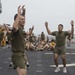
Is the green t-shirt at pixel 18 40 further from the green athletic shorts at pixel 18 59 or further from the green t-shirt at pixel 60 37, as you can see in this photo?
the green t-shirt at pixel 60 37

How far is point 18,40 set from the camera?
7570 millimetres

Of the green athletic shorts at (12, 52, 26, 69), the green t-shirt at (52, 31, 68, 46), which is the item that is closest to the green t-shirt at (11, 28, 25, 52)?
the green athletic shorts at (12, 52, 26, 69)

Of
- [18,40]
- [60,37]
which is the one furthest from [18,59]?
[60,37]

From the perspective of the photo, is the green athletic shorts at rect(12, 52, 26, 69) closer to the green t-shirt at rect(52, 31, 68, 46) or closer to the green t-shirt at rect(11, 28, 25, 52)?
the green t-shirt at rect(11, 28, 25, 52)

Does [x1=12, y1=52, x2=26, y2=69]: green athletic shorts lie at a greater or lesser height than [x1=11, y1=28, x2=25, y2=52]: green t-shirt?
lesser

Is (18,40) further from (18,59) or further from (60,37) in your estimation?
(60,37)

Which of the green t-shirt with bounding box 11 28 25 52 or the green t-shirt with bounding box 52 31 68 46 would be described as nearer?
the green t-shirt with bounding box 11 28 25 52

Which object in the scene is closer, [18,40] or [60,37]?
[18,40]

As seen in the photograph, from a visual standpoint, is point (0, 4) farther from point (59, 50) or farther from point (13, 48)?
point (13, 48)

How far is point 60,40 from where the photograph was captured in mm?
12117

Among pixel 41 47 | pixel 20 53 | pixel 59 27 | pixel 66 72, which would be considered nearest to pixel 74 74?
pixel 66 72

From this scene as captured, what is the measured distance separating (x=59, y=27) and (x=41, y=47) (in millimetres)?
15532

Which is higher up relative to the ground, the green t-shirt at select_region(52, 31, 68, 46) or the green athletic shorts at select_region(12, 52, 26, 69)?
the green t-shirt at select_region(52, 31, 68, 46)

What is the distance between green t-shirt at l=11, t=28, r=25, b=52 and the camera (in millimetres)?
7520
